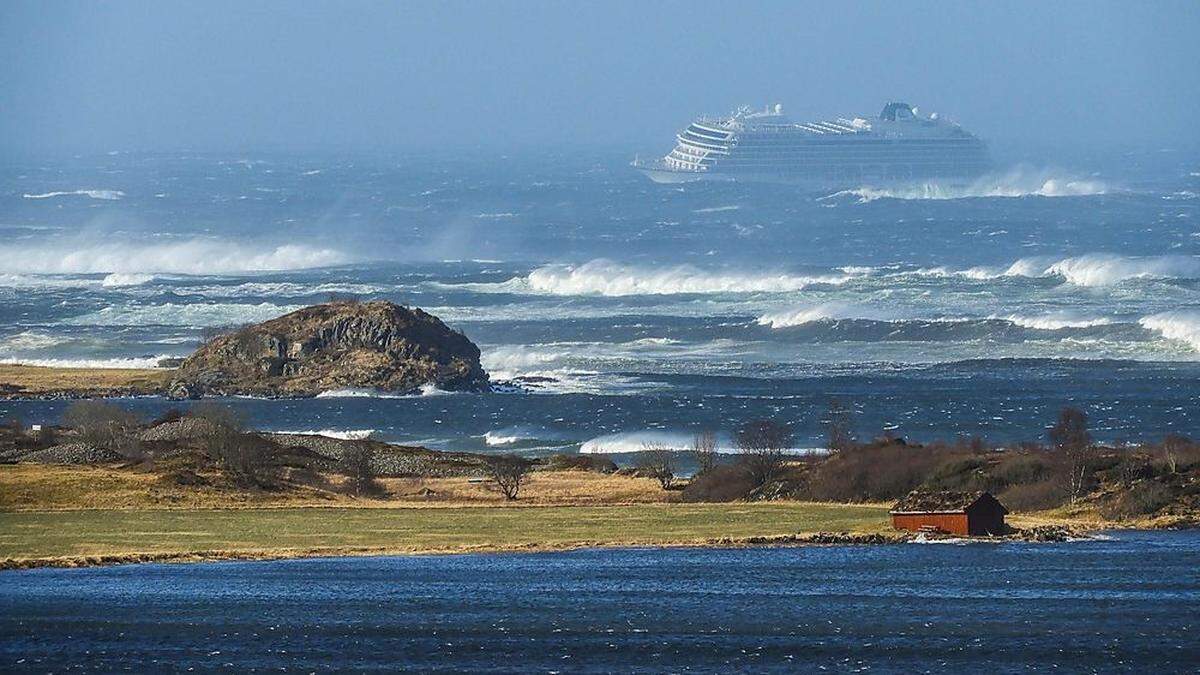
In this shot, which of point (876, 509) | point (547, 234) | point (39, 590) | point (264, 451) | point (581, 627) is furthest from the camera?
point (547, 234)

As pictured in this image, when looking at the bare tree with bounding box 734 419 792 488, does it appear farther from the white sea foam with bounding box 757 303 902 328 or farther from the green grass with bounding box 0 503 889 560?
the white sea foam with bounding box 757 303 902 328

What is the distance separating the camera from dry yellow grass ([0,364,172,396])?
3233 inches

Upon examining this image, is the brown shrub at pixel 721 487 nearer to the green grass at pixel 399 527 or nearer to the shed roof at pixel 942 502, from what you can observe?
the green grass at pixel 399 527

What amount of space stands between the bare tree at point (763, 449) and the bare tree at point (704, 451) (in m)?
0.80

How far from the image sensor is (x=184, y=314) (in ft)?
361

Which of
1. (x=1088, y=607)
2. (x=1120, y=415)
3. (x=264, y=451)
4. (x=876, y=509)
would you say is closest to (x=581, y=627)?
(x=1088, y=607)

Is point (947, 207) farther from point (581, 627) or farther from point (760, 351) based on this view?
point (581, 627)

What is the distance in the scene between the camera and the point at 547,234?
529ft

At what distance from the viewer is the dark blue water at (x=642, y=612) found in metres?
37.2

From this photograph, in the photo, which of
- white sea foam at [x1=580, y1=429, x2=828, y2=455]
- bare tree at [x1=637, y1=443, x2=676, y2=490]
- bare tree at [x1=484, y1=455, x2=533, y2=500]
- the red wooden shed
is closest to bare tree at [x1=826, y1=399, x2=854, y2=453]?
white sea foam at [x1=580, y1=429, x2=828, y2=455]

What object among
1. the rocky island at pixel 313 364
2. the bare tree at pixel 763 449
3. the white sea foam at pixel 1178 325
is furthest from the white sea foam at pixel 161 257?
the bare tree at pixel 763 449

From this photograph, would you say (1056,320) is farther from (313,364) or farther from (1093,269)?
(313,364)

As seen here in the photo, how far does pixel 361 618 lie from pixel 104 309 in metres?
74.6

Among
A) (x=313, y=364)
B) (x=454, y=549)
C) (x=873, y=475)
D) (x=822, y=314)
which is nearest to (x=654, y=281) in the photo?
(x=822, y=314)
